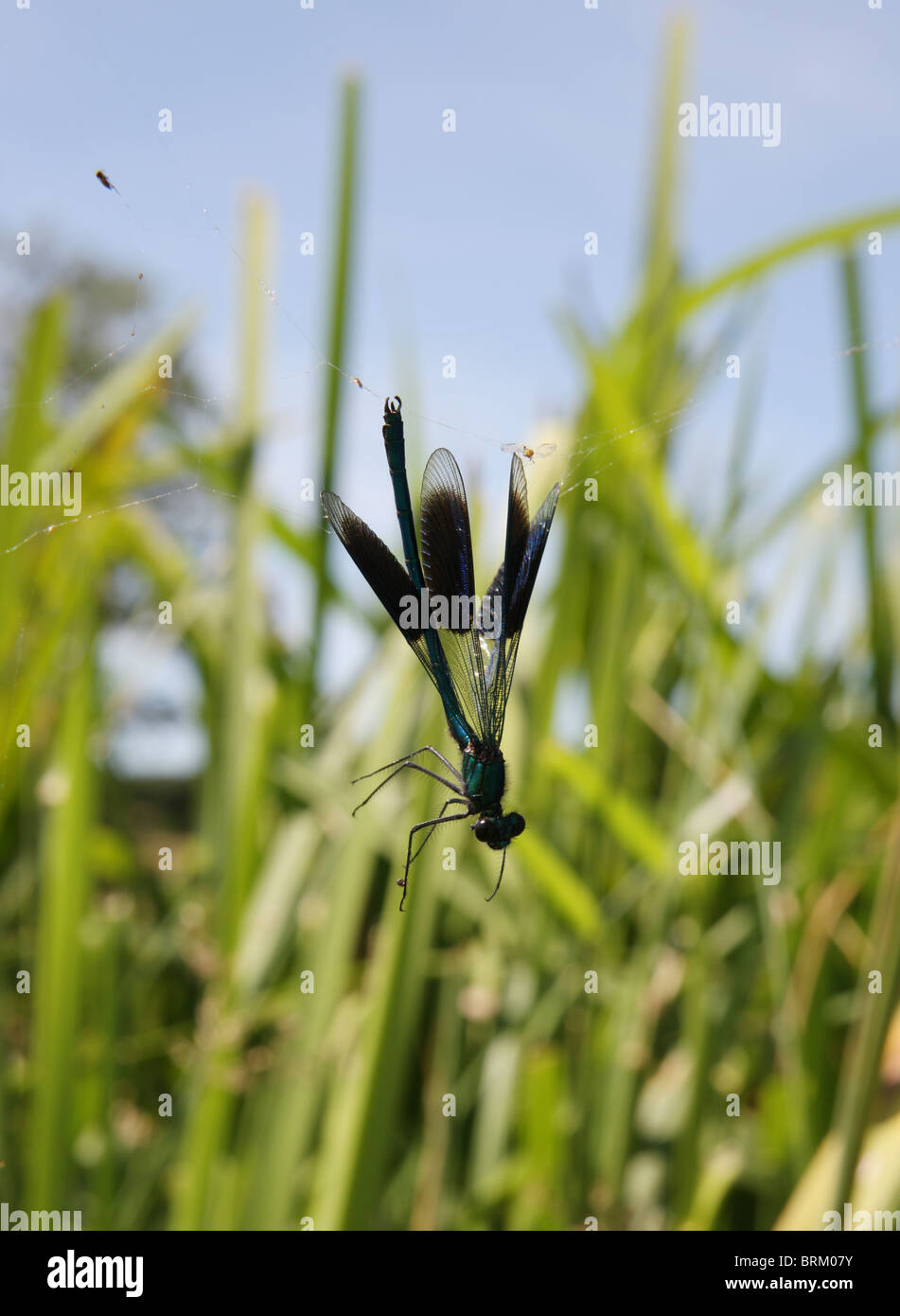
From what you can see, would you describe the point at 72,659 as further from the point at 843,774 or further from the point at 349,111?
the point at 843,774

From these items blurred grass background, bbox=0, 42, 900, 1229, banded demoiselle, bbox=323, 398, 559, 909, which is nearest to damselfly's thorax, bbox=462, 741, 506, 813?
banded demoiselle, bbox=323, 398, 559, 909

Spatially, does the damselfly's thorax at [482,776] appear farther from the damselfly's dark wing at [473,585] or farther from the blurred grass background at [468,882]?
the blurred grass background at [468,882]

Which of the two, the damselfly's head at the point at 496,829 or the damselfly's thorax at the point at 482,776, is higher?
the damselfly's thorax at the point at 482,776

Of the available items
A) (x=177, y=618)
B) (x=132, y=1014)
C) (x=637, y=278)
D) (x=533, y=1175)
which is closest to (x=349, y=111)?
(x=637, y=278)

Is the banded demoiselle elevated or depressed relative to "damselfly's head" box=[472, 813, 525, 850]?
elevated

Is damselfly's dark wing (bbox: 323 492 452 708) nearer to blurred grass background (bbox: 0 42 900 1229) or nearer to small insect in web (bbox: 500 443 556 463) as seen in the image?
small insect in web (bbox: 500 443 556 463)

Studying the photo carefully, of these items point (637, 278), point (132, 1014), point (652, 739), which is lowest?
point (132, 1014)

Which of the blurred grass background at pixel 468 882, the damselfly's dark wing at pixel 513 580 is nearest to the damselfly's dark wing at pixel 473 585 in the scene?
the damselfly's dark wing at pixel 513 580

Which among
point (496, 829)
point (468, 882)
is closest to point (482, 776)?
point (496, 829)
